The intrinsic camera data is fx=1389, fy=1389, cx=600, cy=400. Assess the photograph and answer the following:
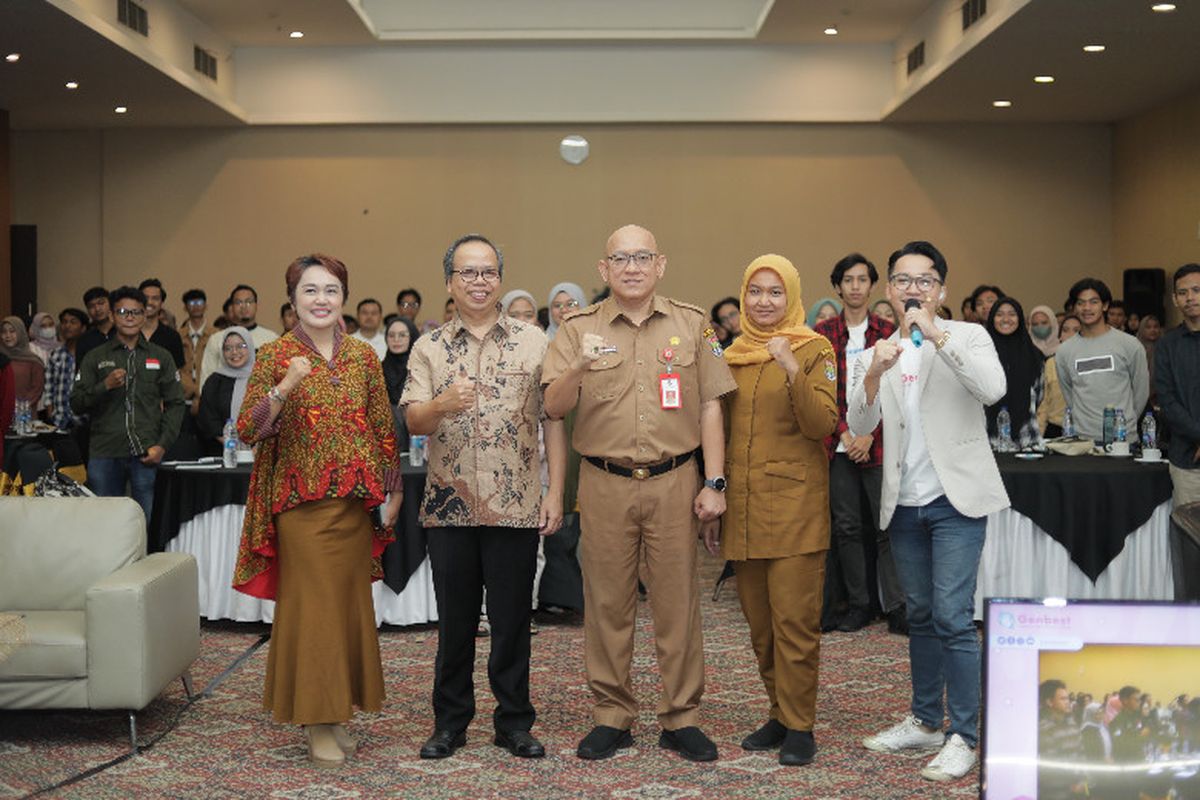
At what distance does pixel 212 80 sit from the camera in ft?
43.3

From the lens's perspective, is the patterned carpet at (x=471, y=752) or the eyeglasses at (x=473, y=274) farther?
the eyeglasses at (x=473, y=274)

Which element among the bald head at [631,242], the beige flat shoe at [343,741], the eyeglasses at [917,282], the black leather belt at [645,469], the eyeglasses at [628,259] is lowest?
the beige flat shoe at [343,741]

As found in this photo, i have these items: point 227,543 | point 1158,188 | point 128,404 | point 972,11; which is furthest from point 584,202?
point 227,543

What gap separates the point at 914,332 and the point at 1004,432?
10.9ft

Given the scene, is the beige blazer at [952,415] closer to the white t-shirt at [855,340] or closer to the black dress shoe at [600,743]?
the black dress shoe at [600,743]

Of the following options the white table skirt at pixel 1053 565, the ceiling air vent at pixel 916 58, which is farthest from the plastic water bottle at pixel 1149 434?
the ceiling air vent at pixel 916 58

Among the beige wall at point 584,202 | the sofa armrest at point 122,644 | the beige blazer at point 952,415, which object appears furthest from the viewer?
the beige wall at point 584,202

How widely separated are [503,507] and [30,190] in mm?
12103

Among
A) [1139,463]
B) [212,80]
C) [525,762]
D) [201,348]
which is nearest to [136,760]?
[525,762]

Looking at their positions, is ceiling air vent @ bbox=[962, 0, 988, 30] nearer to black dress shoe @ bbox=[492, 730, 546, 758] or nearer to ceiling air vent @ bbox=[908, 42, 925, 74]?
ceiling air vent @ bbox=[908, 42, 925, 74]

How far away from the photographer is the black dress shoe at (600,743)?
4.33 m

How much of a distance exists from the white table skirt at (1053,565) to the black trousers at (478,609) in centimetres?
278

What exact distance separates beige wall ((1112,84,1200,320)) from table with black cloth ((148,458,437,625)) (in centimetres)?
877

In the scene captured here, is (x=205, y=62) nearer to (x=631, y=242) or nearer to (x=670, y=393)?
(x=631, y=242)
